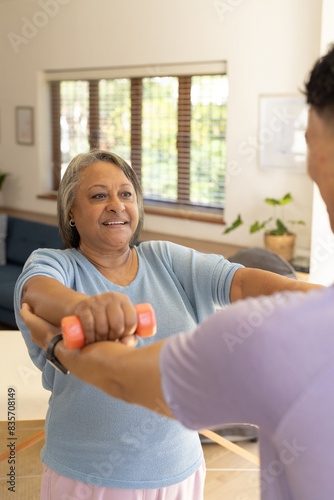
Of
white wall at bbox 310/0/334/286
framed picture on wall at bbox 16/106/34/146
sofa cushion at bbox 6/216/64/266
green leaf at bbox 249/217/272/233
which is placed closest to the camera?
white wall at bbox 310/0/334/286

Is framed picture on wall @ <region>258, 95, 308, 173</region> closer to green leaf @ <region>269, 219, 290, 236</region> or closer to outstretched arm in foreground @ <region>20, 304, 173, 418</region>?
green leaf @ <region>269, 219, 290, 236</region>

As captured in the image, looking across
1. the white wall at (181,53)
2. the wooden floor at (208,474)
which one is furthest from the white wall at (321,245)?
the wooden floor at (208,474)

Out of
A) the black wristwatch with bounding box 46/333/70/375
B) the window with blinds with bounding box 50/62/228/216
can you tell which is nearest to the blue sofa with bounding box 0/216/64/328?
the window with blinds with bounding box 50/62/228/216

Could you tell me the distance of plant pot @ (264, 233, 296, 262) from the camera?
4.55 meters

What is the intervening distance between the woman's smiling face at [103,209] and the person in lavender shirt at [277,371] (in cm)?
65

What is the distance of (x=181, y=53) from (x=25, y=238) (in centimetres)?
225

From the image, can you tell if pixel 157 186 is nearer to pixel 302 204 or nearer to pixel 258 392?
pixel 302 204

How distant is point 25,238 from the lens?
18.9 feet

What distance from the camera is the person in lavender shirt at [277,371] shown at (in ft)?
1.87

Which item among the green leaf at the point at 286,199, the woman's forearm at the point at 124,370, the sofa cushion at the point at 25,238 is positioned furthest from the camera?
the sofa cushion at the point at 25,238

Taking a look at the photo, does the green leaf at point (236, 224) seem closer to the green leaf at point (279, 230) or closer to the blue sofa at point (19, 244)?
the green leaf at point (279, 230)

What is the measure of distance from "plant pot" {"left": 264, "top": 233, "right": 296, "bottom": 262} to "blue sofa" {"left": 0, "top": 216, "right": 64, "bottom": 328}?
183 centimetres

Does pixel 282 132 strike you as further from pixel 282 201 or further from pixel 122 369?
pixel 122 369

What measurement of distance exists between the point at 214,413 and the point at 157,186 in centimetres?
532
